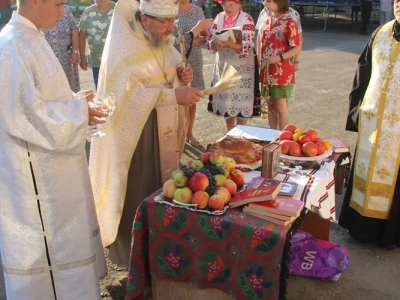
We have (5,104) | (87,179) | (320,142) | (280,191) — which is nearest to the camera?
(5,104)

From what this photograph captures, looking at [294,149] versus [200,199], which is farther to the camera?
[294,149]

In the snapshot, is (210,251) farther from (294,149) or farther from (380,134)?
(380,134)

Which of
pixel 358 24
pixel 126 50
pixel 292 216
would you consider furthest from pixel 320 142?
pixel 358 24

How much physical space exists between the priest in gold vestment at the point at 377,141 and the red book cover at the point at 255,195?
1357 mm

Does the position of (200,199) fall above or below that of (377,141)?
above

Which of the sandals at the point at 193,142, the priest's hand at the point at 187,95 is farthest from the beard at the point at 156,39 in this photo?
the sandals at the point at 193,142

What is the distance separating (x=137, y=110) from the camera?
3.01 meters

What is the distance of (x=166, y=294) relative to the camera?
2.77 m

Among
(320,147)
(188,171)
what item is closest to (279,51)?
(320,147)

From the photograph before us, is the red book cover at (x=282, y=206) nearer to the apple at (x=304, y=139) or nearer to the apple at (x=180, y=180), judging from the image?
the apple at (x=180, y=180)

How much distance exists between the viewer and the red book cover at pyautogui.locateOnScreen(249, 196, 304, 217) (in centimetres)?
238

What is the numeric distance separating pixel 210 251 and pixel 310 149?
97 centimetres

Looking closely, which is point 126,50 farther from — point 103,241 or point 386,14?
point 386,14

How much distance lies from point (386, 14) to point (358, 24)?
2410 millimetres
